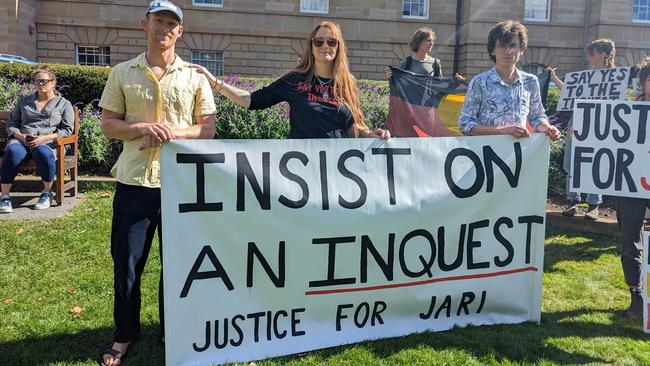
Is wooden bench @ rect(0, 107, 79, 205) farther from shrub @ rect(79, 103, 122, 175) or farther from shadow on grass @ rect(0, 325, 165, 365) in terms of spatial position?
shadow on grass @ rect(0, 325, 165, 365)

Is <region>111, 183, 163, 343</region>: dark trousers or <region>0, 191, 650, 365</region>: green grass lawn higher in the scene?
<region>111, 183, 163, 343</region>: dark trousers

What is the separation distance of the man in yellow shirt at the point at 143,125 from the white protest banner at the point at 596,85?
484cm

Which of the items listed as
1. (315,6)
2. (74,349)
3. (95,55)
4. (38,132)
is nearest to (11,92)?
(38,132)

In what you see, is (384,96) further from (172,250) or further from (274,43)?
(274,43)

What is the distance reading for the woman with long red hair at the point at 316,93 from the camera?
11.3 feet

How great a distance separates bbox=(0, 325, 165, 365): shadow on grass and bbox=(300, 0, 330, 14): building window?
22.3 metres

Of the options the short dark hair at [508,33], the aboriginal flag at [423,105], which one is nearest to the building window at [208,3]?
the aboriginal flag at [423,105]

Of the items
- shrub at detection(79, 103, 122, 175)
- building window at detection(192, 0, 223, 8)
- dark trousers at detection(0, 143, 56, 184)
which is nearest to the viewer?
dark trousers at detection(0, 143, 56, 184)

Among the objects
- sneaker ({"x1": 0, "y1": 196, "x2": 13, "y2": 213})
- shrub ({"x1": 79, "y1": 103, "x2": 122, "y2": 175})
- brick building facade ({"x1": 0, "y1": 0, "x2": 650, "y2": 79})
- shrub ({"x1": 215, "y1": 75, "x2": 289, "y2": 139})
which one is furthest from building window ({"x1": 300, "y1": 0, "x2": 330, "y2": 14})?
sneaker ({"x1": 0, "y1": 196, "x2": 13, "y2": 213})

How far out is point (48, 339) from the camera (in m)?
3.27

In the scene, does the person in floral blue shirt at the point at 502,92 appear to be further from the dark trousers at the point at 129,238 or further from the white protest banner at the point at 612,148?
the dark trousers at the point at 129,238

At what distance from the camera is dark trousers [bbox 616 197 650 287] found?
153 inches

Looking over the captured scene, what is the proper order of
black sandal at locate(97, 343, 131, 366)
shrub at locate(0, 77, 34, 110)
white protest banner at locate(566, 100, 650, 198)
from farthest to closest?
1. shrub at locate(0, 77, 34, 110)
2. white protest banner at locate(566, 100, 650, 198)
3. black sandal at locate(97, 343, 131, 366)

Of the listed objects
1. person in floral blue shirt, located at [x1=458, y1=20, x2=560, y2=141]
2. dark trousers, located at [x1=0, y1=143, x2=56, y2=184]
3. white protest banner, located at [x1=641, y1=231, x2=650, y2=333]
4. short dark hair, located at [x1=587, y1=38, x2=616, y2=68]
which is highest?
short dark hair, located at [x1=587, y1=38, x2=616, y2=68]
